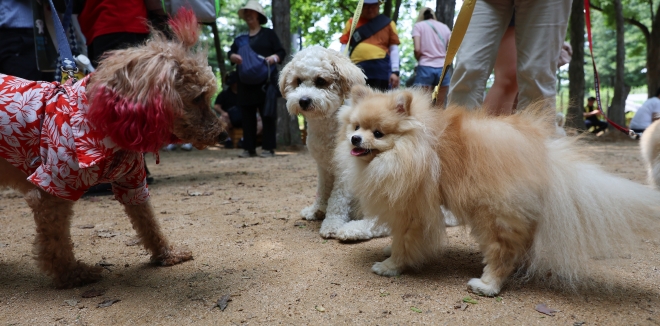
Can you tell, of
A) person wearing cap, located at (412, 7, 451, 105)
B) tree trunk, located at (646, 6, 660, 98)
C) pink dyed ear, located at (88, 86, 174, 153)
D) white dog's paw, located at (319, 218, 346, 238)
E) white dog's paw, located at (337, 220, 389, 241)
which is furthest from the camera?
tree trunk, located at (646, 6, 660, 98)

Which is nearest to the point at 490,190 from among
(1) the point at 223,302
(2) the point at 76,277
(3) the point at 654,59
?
(1) the point at 223,302

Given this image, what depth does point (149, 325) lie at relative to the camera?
6.38 ft

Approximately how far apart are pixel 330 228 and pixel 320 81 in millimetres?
1247

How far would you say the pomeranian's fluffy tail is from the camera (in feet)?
6.59

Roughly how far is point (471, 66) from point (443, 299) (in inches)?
73.5

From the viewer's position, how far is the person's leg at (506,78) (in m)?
3.54

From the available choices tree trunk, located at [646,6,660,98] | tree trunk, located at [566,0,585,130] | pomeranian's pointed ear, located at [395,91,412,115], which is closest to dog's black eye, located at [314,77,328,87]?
pomeranian's pointed ear, located at [395,91,412,115]

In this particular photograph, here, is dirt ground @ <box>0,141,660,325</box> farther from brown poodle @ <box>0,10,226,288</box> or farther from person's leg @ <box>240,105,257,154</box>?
person's leg @ <box>240,105,257,154</box>

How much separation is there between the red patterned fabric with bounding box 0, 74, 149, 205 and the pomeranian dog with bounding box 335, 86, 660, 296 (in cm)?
131

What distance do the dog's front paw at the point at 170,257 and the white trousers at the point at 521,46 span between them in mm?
2351

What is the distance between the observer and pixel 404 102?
7.61ft

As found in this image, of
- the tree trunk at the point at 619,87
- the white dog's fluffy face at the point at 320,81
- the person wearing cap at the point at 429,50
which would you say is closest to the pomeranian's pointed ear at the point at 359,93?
the white dog's fluffy face at the point at 320,81

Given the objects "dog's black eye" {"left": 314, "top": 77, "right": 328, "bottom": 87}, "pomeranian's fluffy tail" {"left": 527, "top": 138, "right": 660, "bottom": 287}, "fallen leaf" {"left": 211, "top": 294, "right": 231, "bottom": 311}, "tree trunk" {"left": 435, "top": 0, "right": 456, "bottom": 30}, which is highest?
"tree trunk" {"left": 435, "top": 0, "right": 456, "bottom": 30}

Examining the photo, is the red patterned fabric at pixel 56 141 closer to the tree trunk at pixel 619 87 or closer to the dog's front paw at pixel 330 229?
the dog's front paw at pixel 330 229
